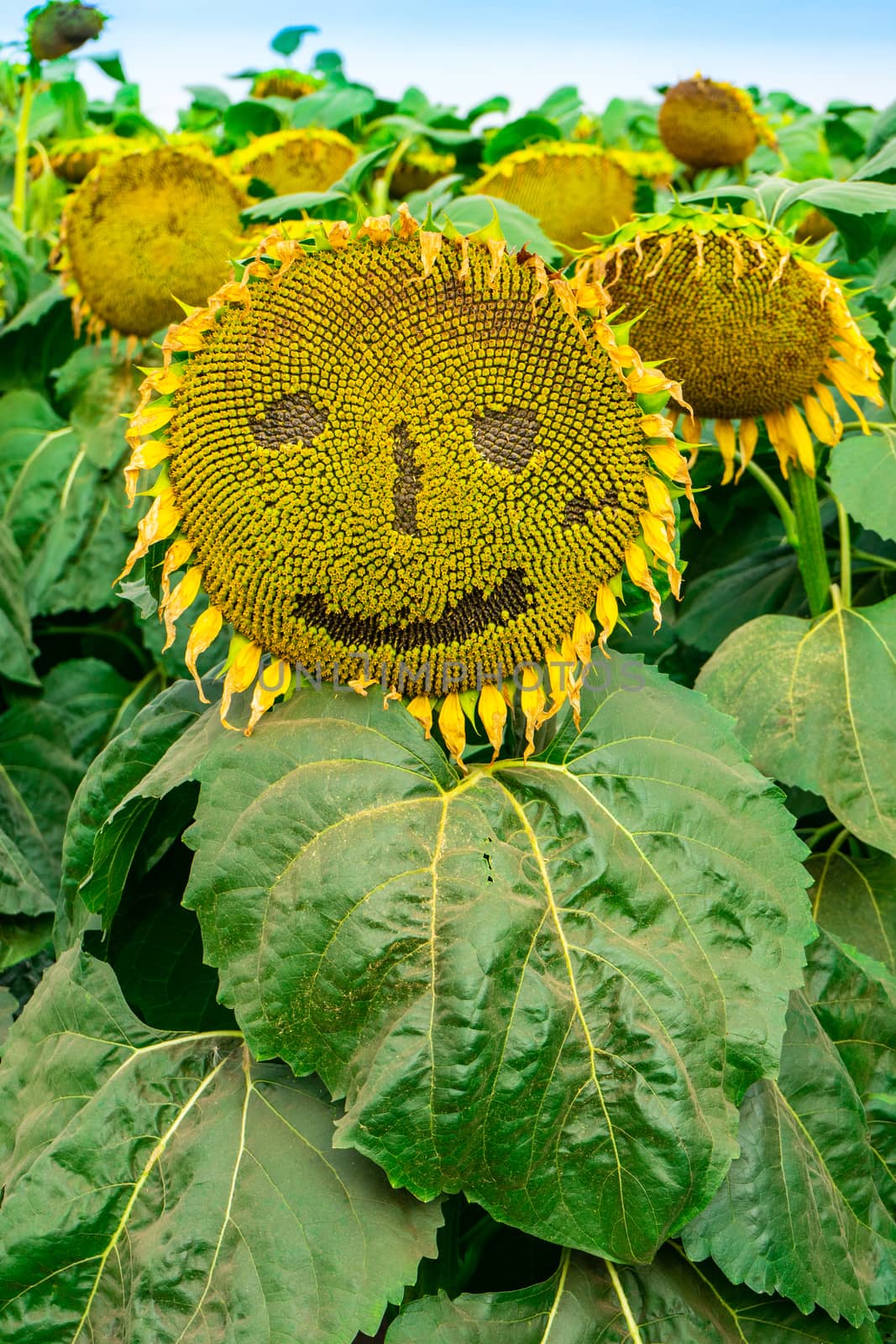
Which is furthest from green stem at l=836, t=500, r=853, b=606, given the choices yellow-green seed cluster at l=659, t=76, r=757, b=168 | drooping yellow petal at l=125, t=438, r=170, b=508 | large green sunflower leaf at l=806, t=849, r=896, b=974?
yellow-green seed cluster at l=659, t=76, r=757, b=168

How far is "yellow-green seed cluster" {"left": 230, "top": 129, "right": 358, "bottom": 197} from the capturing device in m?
3.05

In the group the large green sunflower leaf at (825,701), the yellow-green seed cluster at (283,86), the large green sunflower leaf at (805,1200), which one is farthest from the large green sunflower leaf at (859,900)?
the yellow-green seed cluster at (283,86)

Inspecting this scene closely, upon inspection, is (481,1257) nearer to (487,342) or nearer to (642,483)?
(642,483)

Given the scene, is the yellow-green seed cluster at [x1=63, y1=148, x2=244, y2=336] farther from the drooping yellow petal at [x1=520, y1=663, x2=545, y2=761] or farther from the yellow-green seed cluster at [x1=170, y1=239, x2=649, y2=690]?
the drooping yellow petal at [x1=520, y1=663, x2=545, y2=761]

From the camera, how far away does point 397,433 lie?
3.98 ft

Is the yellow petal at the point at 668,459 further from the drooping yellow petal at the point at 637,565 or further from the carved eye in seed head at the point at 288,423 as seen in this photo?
the carved eye in seed head at the point at 288,423

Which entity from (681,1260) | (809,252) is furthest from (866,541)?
(681,1260)

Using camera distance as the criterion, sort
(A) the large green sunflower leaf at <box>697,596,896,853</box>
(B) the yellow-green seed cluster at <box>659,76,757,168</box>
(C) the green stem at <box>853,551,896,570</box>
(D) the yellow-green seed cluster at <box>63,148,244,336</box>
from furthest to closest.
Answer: (B) the yellow-green seed cluster at <box>659,76,757,168</box> < (D) the yellow-green seed cluster at <box>63,148,244,336</box> < (C) the green stem at <box>853,551,896,570</box> < (A) the large green sunflower leaf at <box>697,596,896,853</box>

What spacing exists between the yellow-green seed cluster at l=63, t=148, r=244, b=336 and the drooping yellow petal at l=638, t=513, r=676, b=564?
5.36 feet

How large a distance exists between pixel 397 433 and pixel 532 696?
0.28 meters

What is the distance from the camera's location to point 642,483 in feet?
4.03

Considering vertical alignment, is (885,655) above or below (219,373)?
below

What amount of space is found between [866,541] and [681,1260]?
1.38 meters

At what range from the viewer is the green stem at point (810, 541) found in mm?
1908
